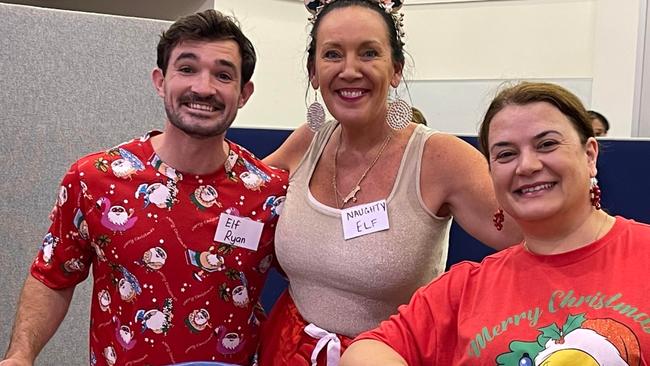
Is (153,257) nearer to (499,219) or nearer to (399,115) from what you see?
(399,115)

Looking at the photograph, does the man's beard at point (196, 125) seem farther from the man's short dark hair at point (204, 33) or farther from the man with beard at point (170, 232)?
the man's short dark hair at point (204, 33)

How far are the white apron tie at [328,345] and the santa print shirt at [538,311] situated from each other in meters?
0.25

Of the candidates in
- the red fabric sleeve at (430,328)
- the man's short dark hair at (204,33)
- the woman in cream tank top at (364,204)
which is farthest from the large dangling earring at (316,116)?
the red fabric sleeve at (430,328)

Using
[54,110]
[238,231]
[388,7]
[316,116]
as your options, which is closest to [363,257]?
[238,231]

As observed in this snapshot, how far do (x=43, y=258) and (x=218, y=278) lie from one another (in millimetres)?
392

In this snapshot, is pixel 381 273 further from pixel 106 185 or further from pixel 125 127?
pixel 125 127

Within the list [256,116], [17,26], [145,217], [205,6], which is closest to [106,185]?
[145,217]

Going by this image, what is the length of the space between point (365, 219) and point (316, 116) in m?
0.35

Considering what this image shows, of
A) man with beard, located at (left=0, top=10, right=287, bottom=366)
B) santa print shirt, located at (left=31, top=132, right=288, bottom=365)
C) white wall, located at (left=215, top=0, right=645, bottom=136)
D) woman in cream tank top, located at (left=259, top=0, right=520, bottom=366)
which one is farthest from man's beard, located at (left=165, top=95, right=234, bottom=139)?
white wall, located at (left=215, top=0, right=645, bottom=136)

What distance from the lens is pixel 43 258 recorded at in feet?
5.74

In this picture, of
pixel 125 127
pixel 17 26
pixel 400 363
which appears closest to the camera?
pixel 400 363

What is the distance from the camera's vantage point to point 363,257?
5.28 feet

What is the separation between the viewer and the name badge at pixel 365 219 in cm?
162

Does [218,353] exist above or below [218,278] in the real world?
below
